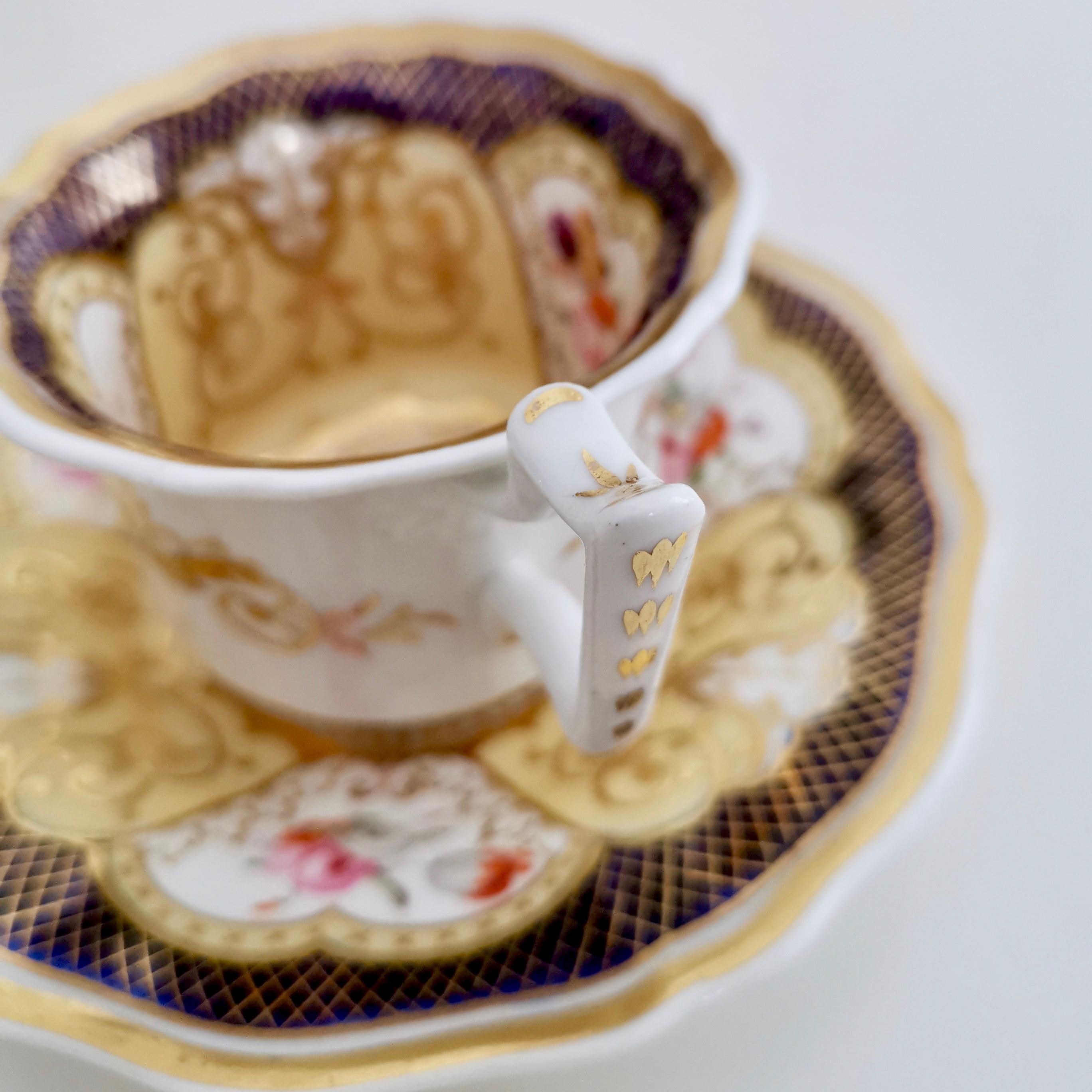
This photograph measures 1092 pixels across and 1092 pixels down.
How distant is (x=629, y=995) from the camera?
1.40 ft

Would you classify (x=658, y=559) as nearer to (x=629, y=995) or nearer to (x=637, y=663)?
(x=637, y=663)

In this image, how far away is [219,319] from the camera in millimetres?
733

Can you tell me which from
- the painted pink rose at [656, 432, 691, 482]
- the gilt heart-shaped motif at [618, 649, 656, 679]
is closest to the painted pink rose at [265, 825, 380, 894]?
the gilt heart-shaped motif at [618, 649, 656, 679]

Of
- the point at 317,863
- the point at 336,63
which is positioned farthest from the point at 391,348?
the point at 317,863

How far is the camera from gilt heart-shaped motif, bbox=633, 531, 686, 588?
13.8 inches

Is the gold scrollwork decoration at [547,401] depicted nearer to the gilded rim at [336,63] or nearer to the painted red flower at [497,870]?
the gilded rim at [336,63]

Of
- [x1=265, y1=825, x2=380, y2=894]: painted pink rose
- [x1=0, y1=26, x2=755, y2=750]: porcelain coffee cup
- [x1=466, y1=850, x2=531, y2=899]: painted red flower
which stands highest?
[x1=0, y1=26, x2=755, y2=750]: porcelain coffee cup

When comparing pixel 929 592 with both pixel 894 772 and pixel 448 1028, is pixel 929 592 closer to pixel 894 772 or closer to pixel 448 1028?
pixel 894 772

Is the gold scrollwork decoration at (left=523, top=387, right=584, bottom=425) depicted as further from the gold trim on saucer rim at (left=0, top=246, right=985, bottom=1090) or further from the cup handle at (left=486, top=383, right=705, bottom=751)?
the gold trim on saucer rim at (left=0, top=246, right=985, bottom=1090)

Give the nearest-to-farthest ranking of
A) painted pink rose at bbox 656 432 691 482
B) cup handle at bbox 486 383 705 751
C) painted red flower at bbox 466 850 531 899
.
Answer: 1. cup handle at bbox 486 383 705 751
2. painted red flower at bbox 466 850 531 899
3. painted pink rose at bbox 656 432 691 482

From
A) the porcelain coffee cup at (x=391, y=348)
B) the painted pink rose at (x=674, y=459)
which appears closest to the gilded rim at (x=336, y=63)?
the porcelain coffee cup at (x=391, y=348)

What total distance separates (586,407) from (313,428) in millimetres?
456

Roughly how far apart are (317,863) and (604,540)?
0.78 feet

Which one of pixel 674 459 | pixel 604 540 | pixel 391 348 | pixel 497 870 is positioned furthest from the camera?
pixel 391 348
